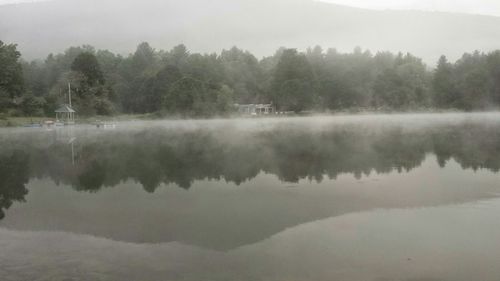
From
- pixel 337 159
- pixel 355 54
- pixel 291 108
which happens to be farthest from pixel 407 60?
pixel 337 159

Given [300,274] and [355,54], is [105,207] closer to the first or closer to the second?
[300,274]

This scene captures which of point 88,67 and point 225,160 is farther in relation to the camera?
point 88,67

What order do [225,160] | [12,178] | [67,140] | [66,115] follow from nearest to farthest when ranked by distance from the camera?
[12,178] → [225,160] → [67,140] → [66,115]

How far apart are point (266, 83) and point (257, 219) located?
12032 cm

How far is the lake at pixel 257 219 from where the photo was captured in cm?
964

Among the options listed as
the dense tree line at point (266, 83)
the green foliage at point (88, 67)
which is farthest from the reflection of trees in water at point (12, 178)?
the green foliage at point (88, 67)

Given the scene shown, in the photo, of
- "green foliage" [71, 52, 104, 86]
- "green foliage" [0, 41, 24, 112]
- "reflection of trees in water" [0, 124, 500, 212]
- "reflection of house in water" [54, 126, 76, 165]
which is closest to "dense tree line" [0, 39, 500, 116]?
"green foliage" [71, 52, 104, 86]

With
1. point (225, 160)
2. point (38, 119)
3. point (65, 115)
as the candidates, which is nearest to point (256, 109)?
point (65, 115)

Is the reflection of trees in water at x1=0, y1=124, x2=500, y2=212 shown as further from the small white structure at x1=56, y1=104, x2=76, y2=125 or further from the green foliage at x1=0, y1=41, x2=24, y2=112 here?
the green foliage at x1=0, y1=41, x2=24, y2=112

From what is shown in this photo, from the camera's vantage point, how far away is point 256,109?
12388 cm

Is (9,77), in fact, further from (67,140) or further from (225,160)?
(225,160)

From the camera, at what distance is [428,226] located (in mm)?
12297

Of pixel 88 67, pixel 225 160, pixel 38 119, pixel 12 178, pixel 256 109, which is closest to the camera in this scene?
pixel 12 178

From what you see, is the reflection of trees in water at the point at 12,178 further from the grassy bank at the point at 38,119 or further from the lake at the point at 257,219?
the grassy bank at the point at 38,119
